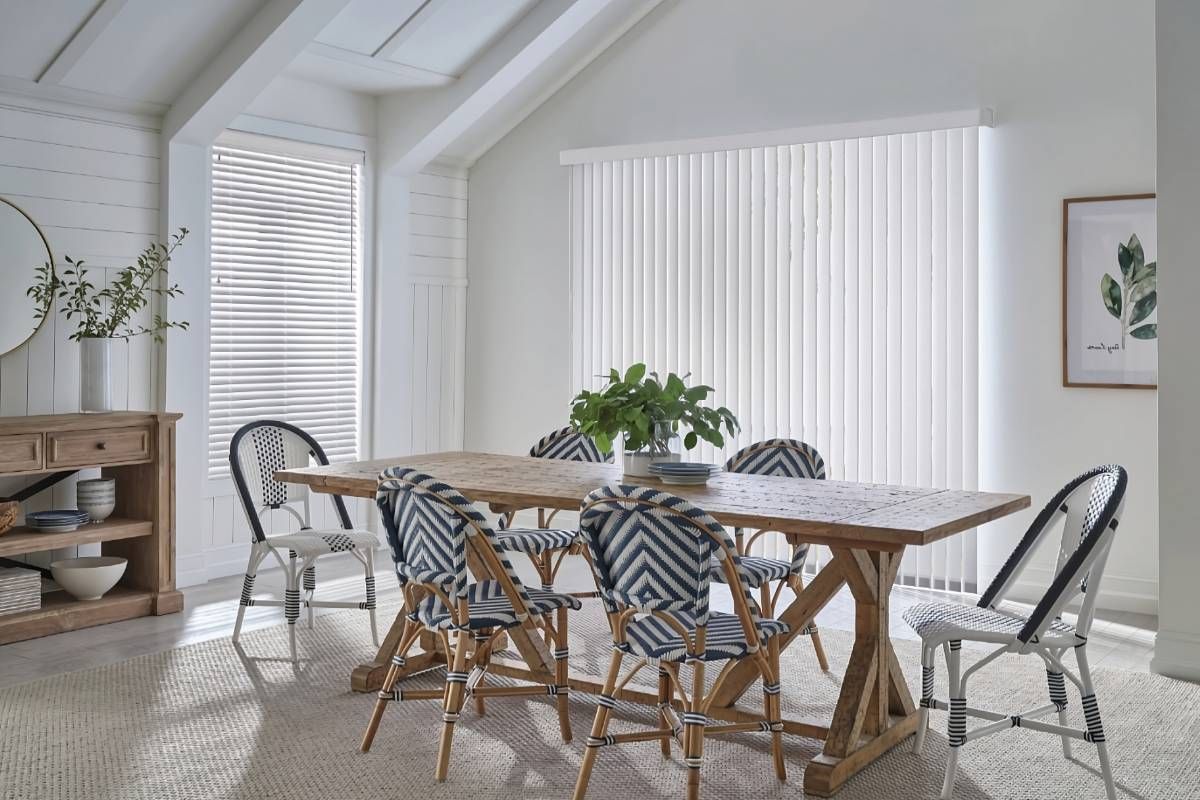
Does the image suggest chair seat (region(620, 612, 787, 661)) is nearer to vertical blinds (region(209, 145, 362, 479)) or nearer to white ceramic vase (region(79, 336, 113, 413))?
white ceramic vase (region(79, 336, 113, 413))

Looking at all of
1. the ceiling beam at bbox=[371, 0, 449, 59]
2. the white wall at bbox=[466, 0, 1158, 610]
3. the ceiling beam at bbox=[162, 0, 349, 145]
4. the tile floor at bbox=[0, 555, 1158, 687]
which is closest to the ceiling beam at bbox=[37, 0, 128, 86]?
the ceiling beam at bbox=[162, 0, 349, 145]

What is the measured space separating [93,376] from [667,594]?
129 inches

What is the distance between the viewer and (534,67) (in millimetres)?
6414

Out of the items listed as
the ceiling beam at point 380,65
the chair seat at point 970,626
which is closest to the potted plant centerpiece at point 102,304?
the ceiling beam at point 380,65

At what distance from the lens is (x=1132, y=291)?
17.4 feet

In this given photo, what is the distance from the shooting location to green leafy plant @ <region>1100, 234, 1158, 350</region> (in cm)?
523

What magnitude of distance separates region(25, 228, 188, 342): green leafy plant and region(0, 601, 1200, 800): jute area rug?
1642 mm

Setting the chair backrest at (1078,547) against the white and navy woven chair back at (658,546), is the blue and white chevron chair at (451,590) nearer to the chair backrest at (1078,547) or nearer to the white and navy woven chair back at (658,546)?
the white and navy woven chair back at (658,546)

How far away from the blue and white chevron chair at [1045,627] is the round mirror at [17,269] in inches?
154

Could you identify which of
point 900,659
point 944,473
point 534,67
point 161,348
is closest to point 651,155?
point 534,67

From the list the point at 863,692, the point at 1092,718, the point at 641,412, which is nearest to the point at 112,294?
the point at 641,412

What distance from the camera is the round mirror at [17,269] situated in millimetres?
5105

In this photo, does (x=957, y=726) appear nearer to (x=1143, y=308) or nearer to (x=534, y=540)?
(x=534, y=540)

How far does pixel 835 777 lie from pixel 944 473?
2.79 m
